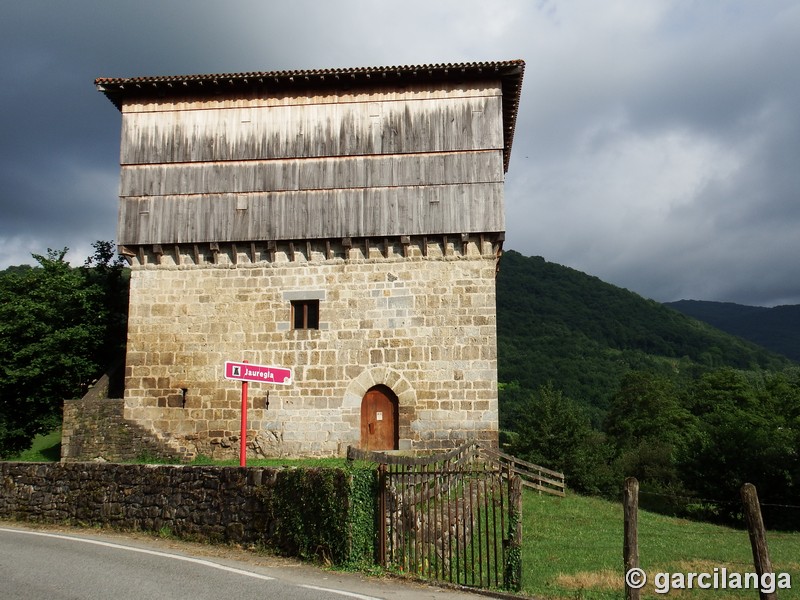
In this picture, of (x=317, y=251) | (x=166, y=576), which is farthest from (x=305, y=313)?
(x=166, y=576)

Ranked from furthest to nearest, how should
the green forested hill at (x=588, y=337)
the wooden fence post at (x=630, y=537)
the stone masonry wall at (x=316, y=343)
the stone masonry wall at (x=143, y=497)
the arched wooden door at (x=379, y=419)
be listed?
the green forested hill at (x=588, y=337) < the arched wooden door at (x=379, y=419) < the stone masonry wall at (x=316, y=343) < the stone masonry wall at (x=143, y=497) < the wooden fence post at (x=630, y=537)

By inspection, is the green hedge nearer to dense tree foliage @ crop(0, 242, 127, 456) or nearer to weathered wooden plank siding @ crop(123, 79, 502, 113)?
weathered wooden plank siding @ crop(123, 79, 502, 113)

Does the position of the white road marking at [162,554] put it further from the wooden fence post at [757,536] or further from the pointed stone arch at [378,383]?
the pointed stone arch at [378,383]

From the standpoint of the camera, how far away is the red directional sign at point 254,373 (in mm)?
11500

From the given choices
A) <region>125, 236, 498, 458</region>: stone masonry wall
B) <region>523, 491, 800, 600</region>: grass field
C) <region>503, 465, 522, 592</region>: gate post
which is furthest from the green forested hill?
<region>503, 465, 522, 592</region>: gate post

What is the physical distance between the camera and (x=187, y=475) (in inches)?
455

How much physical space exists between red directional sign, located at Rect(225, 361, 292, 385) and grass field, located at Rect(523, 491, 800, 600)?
200 inches

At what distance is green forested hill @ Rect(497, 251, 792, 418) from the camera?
87.7 metres

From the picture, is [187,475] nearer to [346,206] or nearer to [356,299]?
[356,299]

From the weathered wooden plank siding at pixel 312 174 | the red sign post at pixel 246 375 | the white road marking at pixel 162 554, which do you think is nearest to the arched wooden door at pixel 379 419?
the weathered wooden plank siding at pixel 312 174

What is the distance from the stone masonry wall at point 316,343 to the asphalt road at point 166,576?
8.52 meters

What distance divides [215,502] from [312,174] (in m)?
11.3

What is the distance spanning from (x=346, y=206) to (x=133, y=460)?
947cm

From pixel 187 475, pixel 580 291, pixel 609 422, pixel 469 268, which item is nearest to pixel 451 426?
pixel 469 268
